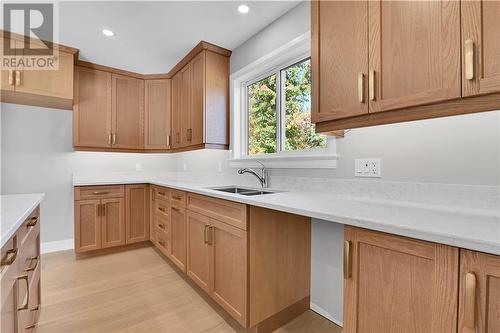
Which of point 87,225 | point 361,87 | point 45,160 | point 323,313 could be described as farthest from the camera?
point 45,160

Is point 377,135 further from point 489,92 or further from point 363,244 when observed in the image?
point 363,244

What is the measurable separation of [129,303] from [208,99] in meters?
2.00

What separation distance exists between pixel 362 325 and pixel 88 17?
9.43ft

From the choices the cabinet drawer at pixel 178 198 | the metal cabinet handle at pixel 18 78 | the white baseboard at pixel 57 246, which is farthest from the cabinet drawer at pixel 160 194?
the metal cabinet handle at pixel 18 78

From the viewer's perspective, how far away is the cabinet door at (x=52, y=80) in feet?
8.27

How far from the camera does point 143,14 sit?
80.4 inches

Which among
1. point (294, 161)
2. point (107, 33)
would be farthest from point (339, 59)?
point (107, 33)

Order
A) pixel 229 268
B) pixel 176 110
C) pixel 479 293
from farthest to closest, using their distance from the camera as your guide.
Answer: pixel 176 110
pixel 229 268
pixel 479 293

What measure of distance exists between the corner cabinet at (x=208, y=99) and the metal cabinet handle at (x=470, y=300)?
2276 millimetres

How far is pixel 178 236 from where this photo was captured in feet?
7.96

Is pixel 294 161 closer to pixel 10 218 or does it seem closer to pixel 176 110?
pixel 10 218

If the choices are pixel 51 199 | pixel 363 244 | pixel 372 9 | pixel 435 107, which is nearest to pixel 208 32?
pixel 372 9

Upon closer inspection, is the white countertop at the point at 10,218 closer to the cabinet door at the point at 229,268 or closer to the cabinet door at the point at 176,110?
the cabinet door at the point at 229,268

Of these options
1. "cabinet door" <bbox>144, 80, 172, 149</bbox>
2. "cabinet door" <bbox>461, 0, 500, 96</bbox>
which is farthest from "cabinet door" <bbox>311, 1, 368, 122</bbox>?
"cabinet door" <bbox>144, 80, 172, 149</bbox>
